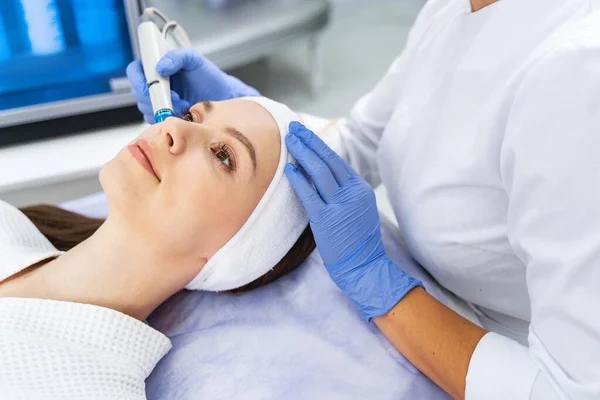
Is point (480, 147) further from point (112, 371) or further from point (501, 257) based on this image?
point (112, 371)

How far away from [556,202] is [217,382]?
620mm

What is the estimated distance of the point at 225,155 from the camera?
3.23 feet

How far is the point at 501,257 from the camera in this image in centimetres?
91

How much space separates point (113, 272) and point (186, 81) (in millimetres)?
560

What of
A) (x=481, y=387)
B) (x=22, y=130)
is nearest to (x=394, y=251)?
(x=481, y=387)

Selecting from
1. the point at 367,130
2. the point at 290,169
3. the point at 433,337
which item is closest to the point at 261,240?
the point at 290,169

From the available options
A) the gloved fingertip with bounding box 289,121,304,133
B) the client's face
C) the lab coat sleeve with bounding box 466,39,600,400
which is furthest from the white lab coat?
the client's face

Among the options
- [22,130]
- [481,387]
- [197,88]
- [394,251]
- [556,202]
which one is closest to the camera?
[556,202]

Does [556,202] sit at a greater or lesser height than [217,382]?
greater

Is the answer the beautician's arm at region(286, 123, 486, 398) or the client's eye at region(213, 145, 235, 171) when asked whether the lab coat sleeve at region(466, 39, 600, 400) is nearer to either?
the beautician's arm at region(286, 123, 486, 398)

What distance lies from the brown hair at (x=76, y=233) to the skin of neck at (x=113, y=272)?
0.18 meters

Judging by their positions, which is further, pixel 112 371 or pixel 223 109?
pixel 223 109

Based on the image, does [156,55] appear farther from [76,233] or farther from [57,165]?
[57,165]

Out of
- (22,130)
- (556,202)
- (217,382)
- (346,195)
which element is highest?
(556,202)
